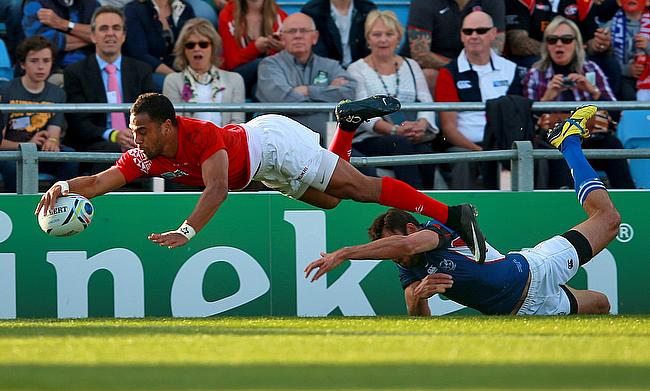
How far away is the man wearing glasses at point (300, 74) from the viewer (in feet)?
41.9

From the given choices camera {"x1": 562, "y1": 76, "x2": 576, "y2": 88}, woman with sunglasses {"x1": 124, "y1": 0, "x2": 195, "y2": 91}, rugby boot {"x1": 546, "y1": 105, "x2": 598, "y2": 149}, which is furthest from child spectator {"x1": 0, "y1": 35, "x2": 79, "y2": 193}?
camera {"x1": 562, "y1": 76, "x2": 576, "y2": 88}

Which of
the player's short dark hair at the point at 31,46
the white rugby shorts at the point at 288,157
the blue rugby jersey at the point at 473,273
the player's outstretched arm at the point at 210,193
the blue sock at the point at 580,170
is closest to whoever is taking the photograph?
the player's outstretched arm at the point at 210,193

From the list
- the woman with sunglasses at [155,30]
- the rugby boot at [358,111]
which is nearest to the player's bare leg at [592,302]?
the rugby boot at [358,111]

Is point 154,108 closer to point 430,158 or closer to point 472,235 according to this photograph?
point 472,235

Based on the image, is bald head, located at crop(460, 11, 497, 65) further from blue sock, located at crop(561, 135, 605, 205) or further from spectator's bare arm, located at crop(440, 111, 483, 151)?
blue sock, located at crop(561, 135, 605, 205)

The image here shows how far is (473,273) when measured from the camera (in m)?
9.91

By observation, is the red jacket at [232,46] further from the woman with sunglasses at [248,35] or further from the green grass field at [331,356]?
the green grass field at [331,356]

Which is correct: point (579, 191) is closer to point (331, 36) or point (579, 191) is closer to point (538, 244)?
point (538, 244)

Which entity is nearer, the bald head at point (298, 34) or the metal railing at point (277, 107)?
the metal railing at point (277, 107)

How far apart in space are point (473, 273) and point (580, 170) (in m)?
1.50

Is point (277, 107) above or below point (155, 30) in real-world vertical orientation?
below

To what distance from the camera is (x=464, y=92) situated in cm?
1305

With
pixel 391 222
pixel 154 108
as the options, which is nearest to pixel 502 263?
pixel 391 222

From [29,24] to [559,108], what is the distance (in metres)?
5.33
